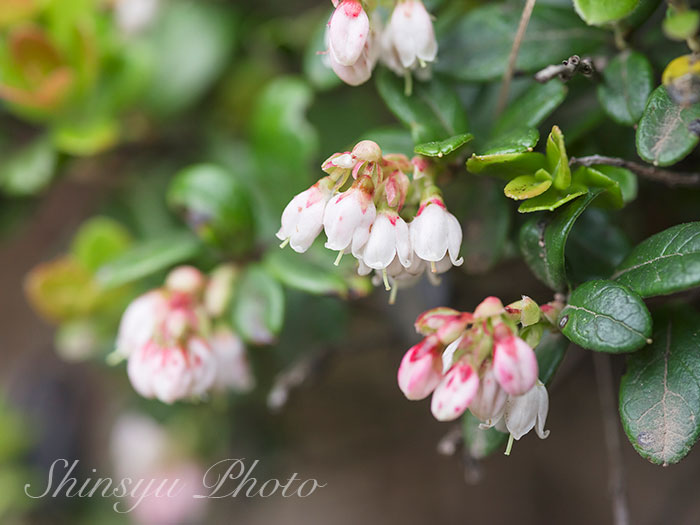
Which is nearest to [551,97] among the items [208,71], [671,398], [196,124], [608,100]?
[608,100]

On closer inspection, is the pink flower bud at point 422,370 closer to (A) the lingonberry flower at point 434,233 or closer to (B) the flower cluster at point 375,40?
(A) the lingonberry flower at point 434,233

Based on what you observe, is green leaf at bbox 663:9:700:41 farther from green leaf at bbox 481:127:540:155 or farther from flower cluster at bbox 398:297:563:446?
flower cluster at bbox 398:297:563:446

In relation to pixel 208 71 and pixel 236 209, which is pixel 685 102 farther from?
pixel 208 71

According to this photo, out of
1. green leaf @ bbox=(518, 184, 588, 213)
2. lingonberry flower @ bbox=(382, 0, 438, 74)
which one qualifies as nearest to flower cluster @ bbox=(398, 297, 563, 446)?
green leaf @ bbox=(518, 184, 588, 213)

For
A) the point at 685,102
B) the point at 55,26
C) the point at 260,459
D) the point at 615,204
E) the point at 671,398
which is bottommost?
the point at 260,459

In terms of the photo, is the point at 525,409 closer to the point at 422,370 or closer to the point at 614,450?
the point at 422,370

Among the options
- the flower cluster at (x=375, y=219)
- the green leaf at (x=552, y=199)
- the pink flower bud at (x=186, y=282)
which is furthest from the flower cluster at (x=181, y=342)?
the green leaf at (x=552, y=199)

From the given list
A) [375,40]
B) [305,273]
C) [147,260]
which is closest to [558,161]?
[375,40]
